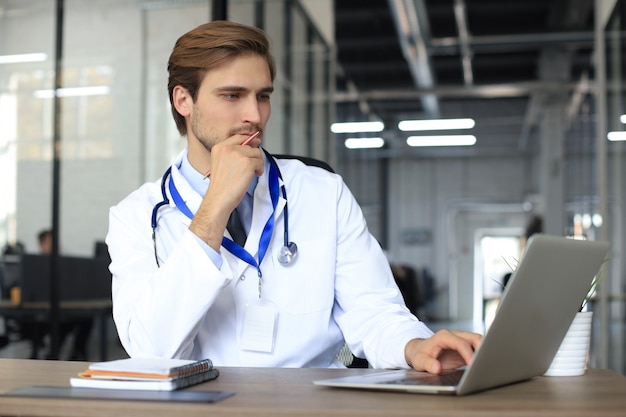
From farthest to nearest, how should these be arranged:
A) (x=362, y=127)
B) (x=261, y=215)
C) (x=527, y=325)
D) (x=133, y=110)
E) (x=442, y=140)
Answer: (x=442, y=140) → (x=362, y=127) → (x=133, y=110) → (x=261, y=215) → (x=527, y=325)

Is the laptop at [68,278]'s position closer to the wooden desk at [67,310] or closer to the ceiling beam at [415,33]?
the wooden desk at [67,310]

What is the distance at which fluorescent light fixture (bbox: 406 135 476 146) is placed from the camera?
1948 centimetres

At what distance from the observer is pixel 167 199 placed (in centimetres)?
200

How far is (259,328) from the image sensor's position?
1.90 metres

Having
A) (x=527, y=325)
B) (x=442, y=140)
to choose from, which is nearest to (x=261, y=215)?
(x=527, y=325)

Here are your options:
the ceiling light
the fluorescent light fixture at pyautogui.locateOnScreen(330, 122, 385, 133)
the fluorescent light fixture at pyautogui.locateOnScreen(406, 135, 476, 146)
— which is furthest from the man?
the fluorescent light fixture at pyautogui.locateOnScreen(406, 135, 476, 146)

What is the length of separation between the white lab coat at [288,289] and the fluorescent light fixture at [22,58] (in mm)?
2954

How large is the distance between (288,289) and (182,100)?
59cm

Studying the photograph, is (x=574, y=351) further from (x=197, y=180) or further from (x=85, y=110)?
(x=85, y=110)

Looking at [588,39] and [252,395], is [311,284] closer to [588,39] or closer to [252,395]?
[252,395]

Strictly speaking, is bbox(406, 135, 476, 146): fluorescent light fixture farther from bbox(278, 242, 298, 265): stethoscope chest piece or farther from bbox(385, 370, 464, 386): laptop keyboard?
bbox(385, 370, 464, 386): laptop keyboard

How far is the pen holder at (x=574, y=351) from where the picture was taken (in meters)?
1.56

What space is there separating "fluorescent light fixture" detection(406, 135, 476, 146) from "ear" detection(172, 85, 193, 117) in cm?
1748

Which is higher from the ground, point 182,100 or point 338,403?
point 182,100
